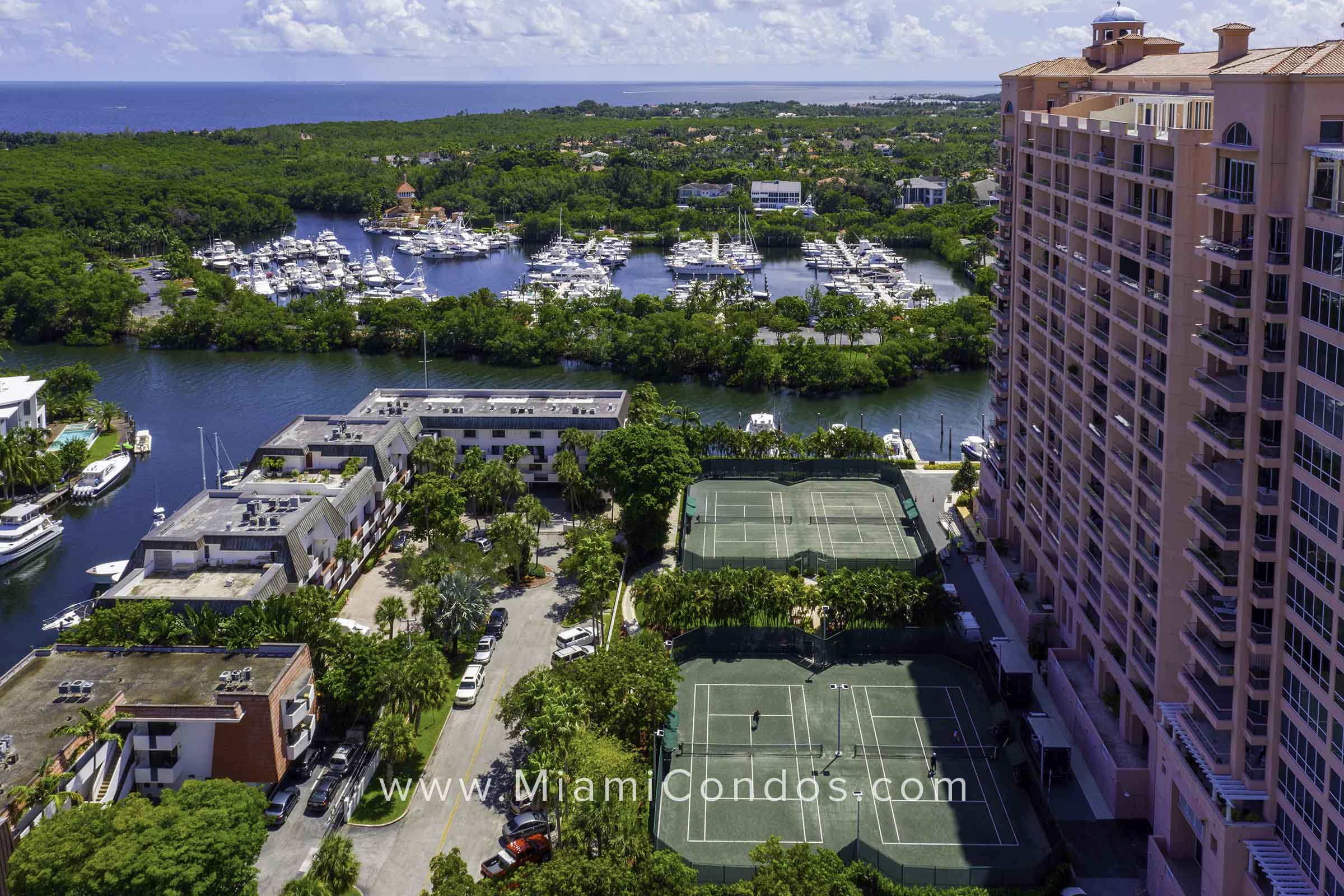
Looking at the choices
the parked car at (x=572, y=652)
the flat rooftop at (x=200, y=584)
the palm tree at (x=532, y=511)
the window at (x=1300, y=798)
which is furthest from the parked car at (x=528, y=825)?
the window at (x=1300, y=798)

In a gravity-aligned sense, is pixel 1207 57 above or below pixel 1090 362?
above

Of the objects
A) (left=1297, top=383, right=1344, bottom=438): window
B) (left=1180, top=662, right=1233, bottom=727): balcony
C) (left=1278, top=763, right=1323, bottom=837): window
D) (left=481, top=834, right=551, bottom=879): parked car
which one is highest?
(left=1297, top=383, right=1344, bottom=438): window

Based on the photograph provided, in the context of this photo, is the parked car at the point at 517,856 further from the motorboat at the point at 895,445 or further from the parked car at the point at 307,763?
the motorboat at the point at 895,445

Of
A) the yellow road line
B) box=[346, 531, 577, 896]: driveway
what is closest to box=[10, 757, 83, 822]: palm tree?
box=[346, 531, 577, 896]: driveway

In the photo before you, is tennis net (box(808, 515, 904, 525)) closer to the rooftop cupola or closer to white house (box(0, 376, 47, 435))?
the rooftop cupola

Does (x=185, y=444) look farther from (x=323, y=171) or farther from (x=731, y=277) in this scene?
(x=323, y=171)

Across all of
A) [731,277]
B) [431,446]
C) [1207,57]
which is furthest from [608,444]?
[731,277]
